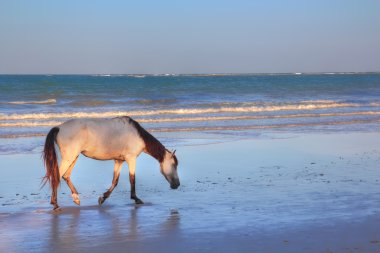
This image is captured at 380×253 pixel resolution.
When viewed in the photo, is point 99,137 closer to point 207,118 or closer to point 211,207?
point 211,207

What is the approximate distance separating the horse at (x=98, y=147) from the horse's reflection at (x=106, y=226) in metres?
0.44

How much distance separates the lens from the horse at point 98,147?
8.17 m

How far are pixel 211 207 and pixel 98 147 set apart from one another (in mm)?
1690

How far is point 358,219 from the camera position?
712 cm

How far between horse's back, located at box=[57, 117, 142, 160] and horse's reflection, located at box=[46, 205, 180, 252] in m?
0.78

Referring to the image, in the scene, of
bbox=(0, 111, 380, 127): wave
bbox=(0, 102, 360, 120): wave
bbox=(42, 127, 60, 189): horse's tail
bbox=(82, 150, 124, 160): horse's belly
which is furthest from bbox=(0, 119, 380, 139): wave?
bbox=(42, 127, 60, 189): horse's tail

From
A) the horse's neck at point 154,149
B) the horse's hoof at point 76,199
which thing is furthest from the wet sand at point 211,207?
the horse's neck at point 154,149

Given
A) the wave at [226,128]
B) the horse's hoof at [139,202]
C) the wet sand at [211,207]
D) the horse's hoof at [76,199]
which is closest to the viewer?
the wet sand at [211,207]

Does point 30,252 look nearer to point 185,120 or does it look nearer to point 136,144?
point 136,144

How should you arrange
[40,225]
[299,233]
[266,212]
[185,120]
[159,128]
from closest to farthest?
[299,233]
[40,225]
[266,212]
[159,128]
[185,120]

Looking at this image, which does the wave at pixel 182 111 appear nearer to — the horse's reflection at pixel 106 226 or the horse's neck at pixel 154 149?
the horse's neck at pixel 154 149

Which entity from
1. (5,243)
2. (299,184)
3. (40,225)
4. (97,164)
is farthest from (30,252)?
(97,164)

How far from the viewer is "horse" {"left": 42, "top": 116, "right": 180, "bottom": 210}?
322 inches

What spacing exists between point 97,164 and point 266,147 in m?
3.98
